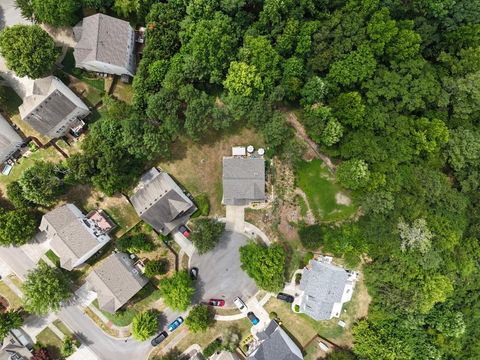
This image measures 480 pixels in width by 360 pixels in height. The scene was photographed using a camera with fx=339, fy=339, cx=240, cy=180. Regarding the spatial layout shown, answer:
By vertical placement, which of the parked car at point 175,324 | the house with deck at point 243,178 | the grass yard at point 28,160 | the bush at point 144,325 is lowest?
the parked car at point 175,324

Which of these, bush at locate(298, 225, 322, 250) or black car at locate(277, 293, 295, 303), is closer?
bush at locate(298, 225, 322, 250)

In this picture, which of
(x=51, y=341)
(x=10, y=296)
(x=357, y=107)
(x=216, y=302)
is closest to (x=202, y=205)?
(x=216, y=302)

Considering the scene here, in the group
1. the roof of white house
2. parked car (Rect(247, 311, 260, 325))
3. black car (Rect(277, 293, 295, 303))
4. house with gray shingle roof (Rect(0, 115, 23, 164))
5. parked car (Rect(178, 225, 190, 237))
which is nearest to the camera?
the roof of white house

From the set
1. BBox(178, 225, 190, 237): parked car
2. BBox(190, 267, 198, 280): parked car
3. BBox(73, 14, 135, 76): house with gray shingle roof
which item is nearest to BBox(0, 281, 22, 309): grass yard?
BBox(190, 267, 198, 280): parked car

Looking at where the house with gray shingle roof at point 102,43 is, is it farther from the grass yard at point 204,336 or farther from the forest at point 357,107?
the grass yard at point 204,336

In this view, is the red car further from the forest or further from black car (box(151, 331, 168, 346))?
the forest

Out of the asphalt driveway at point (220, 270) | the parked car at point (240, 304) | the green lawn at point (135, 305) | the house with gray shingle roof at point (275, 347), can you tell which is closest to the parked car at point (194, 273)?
the asphalt driveway at point (220, 270)

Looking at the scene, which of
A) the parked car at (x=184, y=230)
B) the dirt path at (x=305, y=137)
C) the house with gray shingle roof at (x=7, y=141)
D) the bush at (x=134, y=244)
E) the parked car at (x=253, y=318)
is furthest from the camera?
the parked car at (x=253, y=318)
